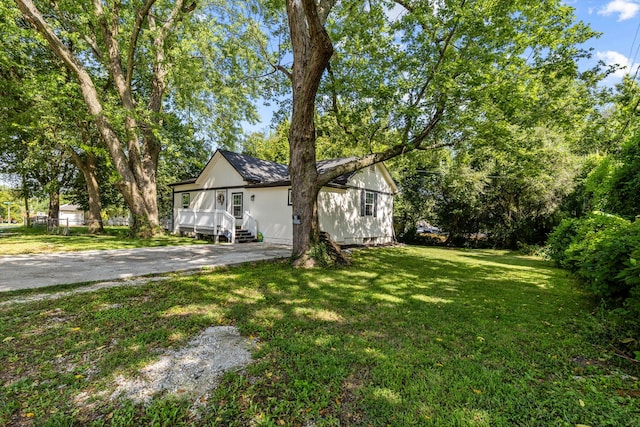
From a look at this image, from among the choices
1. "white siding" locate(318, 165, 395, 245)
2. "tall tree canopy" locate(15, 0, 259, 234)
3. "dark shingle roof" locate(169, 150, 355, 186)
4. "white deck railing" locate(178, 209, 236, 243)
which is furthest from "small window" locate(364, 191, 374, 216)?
"tall tree canopy" locate(15, 0, 259, 234)

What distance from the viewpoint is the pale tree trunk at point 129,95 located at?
11.9 metres

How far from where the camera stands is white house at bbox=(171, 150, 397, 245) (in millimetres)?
13289

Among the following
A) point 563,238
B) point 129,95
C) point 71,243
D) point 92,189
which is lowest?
point 71,243

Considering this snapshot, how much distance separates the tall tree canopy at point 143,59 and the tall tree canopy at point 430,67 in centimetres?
437

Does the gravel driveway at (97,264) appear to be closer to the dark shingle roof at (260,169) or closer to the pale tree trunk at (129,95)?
the pale tree trunk at (129,95)

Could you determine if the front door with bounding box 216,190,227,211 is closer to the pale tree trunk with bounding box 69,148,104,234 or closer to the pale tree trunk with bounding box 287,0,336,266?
the pale tree trunk with bounding box 69,148,104,234

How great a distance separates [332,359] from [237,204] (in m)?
13.4

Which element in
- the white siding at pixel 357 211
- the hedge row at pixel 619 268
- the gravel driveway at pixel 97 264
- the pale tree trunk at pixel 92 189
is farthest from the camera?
the pale tree trunk at pixel 92 189

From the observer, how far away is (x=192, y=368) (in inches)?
107

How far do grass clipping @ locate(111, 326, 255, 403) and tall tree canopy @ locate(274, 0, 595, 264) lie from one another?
483 cm

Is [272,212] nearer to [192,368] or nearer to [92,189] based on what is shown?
[192,368]

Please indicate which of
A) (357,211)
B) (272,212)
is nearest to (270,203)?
(272,212)

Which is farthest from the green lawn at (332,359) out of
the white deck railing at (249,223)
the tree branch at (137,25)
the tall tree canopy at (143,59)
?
the tree branch at (137,25)

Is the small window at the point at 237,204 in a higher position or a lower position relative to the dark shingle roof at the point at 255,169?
lower
